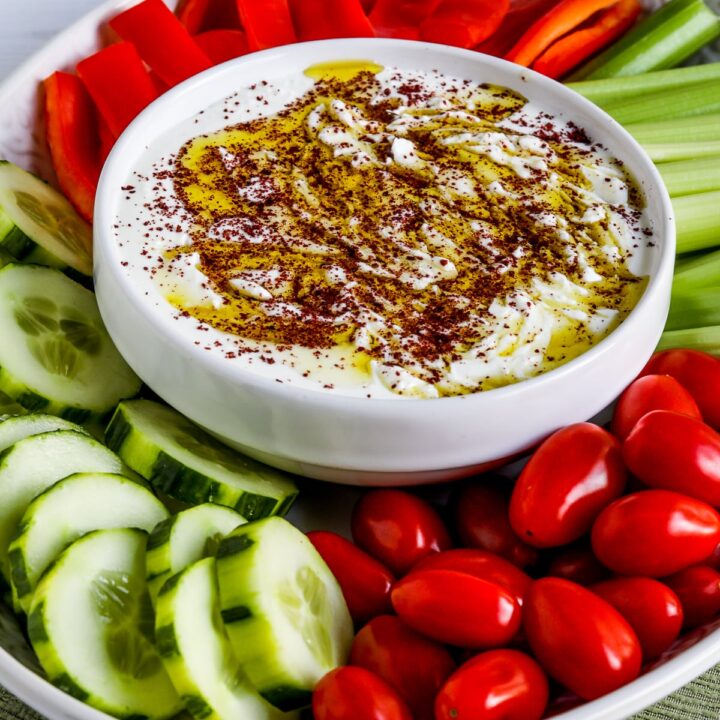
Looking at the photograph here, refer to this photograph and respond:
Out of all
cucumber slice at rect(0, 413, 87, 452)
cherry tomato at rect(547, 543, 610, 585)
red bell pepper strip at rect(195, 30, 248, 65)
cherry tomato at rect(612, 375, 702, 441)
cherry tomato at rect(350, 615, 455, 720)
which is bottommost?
cherry tomato at rect(547, 543, 610, 585)

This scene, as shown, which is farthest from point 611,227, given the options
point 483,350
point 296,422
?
point 296,422

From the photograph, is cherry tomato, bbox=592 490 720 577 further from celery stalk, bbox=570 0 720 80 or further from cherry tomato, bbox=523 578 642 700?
celery stalk, bbox=570 0 720 80

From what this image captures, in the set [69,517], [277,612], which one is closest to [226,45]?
[69,517]

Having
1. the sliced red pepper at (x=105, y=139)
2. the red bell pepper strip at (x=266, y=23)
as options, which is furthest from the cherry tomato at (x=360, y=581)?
the red bell pepper strip at (x=266, y=23)

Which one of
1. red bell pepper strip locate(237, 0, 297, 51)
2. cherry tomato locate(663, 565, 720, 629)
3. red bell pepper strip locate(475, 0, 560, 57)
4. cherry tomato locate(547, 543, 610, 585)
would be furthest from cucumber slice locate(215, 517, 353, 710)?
red bell pepper strip locate(475, 0, 560, 57)

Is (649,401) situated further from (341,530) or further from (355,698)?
(355,698)

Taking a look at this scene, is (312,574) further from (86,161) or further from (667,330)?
(86,161)
